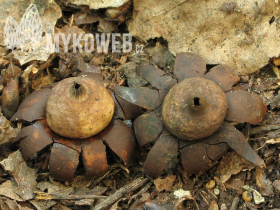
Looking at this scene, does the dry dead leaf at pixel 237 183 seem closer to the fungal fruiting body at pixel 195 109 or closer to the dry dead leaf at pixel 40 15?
the fungal fruiting body at pixel 195 109

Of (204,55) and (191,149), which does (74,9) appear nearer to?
(204,55)

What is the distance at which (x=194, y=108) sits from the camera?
2201 mm

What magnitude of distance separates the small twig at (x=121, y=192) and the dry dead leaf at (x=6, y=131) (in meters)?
0.95

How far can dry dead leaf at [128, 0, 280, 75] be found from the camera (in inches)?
107

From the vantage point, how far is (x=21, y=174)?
100 inches

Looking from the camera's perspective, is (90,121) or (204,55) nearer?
(90,121)

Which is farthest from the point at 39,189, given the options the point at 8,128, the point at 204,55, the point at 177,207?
the point at 204,55

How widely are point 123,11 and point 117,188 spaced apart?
1862 mm

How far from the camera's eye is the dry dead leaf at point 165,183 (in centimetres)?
256

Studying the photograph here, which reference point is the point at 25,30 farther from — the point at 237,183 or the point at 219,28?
the point at 237,183

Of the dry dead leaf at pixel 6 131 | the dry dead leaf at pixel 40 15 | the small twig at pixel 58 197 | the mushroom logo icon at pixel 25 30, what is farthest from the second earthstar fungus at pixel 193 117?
the mushroom logo icon at pixel 25 30

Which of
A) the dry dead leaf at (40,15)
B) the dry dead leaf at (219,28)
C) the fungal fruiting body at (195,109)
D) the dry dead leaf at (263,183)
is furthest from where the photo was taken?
the dry dead leaf at (40,15)

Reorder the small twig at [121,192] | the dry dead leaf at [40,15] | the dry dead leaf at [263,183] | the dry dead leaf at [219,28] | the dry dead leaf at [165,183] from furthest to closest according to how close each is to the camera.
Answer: the dry dead leaf at [40,15], the dry dead leaf at [219,28], the dry dead leaf at [165,183], the small twig at [121,192], the dry dead leaf at [263,183]

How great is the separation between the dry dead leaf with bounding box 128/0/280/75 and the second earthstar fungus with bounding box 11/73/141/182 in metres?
1.01
